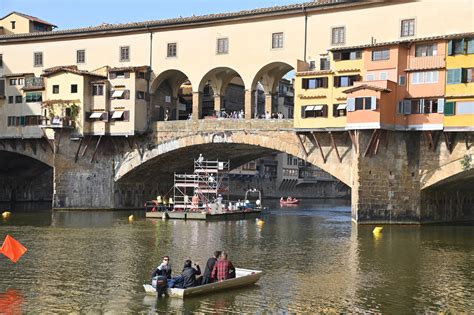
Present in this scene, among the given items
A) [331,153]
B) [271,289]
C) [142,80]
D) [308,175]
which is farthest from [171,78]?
[308,175]

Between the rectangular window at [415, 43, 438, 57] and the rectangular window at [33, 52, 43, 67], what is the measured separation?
140ft

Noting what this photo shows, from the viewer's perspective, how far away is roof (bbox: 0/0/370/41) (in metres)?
59.8

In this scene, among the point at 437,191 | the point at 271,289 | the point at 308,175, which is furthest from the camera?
the point at 308,175

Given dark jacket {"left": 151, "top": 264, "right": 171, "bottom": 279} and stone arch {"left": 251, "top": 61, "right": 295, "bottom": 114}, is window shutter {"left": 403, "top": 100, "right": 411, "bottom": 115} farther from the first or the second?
dark jacket {"left": 151, "top": 264, "right": 171, "bottom": 279}

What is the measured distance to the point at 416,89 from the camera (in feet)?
180

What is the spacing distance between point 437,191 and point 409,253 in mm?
19592

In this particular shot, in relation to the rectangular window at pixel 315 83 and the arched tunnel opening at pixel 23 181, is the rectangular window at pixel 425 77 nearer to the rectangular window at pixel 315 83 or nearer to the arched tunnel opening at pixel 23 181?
the rectangular window at pixel 315 83

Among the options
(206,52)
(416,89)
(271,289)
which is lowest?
(271,289)

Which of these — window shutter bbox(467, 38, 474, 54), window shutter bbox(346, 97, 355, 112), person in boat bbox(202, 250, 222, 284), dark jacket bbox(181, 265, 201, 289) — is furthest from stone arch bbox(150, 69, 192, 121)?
dark jacket bbox(181, 265, 201, 289)

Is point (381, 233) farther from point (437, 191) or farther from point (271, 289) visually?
point (271, 289)

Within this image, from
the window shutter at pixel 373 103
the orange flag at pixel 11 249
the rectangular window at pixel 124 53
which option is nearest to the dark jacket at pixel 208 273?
the orange flag at pixel 11 249

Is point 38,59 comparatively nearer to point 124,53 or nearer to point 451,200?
point 124,53

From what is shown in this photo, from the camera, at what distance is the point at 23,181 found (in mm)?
88375

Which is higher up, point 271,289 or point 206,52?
point 206,52
